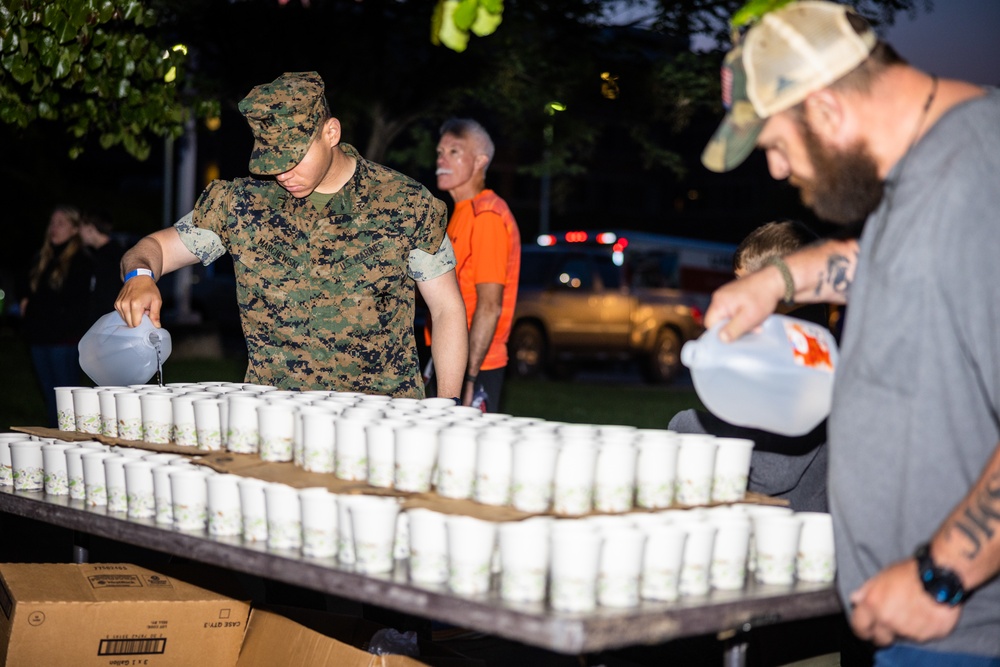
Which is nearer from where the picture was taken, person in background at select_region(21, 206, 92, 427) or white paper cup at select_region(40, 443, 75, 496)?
white paper cup at select_region(40, 443, 75, 496)

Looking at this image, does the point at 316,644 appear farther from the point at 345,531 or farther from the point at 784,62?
the point at 784,62

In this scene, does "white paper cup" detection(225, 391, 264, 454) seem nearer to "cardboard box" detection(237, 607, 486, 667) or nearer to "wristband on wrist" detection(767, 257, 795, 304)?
"cardboard box" detection(237, 607, 486, 667)

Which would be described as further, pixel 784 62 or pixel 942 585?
pixel 784 62

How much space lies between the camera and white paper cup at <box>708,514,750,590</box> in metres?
2.69

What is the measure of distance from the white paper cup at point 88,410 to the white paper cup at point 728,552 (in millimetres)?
2212

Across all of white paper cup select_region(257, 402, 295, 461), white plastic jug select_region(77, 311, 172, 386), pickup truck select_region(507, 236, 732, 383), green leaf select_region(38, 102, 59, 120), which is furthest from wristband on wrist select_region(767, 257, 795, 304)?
pickup truck select_region(507, 236, 732, 383)

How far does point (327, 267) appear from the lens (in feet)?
14.6

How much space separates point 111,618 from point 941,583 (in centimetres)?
255

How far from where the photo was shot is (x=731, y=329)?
282cm

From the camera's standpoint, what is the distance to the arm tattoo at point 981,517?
222 centimetres

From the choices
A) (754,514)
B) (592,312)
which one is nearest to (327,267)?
(754,514)

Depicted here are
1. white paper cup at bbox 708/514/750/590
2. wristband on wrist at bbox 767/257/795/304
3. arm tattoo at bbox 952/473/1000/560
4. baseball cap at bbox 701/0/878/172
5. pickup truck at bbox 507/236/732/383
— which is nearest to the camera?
arm tattoo at bbox 952/473/1000/560

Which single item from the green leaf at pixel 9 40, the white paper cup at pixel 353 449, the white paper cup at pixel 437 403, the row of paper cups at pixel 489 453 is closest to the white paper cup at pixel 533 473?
the row of paper cups at pixel 489 453

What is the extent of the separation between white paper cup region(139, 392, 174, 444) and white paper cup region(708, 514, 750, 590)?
1.80 meters
